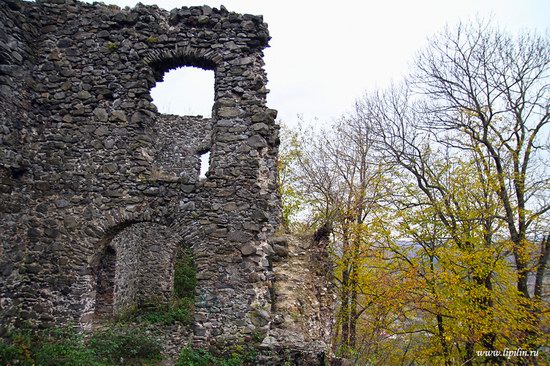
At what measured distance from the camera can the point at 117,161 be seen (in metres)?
6.65

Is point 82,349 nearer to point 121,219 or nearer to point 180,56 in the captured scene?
point 121,219

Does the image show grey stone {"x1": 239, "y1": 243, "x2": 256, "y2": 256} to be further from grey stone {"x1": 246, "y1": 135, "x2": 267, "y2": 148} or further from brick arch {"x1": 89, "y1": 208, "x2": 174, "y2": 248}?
grey stone {"x1": 246, "y1": 135, "x2": 267, "y2": 148}

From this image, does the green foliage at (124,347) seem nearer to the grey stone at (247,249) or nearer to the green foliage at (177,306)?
the grey stone at (247,249)

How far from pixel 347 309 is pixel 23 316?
11.5 m

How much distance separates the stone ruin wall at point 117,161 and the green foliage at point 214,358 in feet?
0.59

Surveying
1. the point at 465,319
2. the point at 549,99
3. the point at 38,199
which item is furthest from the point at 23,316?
the point at 549,99

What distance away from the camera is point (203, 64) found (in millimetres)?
7293

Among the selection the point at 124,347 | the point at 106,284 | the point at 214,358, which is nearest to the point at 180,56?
the point at 214,358

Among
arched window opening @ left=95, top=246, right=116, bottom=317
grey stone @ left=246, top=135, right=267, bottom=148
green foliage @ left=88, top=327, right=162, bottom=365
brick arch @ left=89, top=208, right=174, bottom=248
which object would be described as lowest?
green foliage @ left=88, top=327, right=162, bottom=365

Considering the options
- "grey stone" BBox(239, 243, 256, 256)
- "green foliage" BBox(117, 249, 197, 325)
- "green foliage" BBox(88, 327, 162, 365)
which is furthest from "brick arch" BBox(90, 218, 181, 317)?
"grey stone" BBox(239, 243, 256, 256)

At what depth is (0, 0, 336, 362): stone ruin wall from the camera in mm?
6180

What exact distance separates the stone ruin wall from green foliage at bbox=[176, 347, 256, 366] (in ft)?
0.59

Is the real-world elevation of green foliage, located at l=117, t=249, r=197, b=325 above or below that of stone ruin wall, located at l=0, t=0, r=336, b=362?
below

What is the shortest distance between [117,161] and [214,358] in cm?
373
